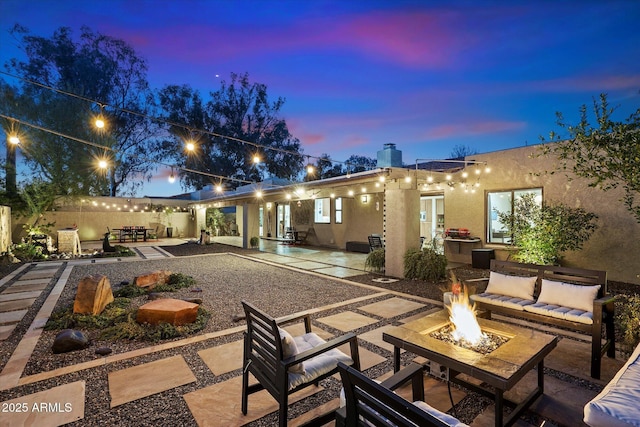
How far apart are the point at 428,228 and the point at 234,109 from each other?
18.5 meters

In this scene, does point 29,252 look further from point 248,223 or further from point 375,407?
point 375,407

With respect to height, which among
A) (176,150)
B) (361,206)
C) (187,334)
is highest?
(176,150)

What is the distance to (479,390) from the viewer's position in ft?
8.04

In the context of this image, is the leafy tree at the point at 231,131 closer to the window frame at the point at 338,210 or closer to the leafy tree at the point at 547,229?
the window frame at the point at 338,210

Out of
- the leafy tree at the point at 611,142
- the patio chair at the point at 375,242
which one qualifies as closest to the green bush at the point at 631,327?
the leafy tree at the point at 611,142

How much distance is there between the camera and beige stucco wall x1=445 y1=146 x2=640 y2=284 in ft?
21.4

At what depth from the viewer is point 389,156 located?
797 centimetres

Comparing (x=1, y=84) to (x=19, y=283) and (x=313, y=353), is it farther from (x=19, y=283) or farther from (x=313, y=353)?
(x=313, y=353)

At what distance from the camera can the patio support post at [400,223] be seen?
730 cm

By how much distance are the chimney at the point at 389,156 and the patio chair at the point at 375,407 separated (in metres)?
6.83

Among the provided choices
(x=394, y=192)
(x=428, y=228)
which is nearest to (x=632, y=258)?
(x=394, y=192)

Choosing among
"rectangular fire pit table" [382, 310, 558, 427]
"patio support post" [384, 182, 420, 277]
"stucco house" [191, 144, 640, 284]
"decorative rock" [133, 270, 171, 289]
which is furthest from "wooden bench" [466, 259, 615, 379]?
"decorative rock" [133, 270, 171, 289]

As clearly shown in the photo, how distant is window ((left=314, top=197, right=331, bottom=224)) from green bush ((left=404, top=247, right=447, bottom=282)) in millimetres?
7653

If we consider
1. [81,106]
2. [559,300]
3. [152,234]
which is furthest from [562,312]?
[81,106]
